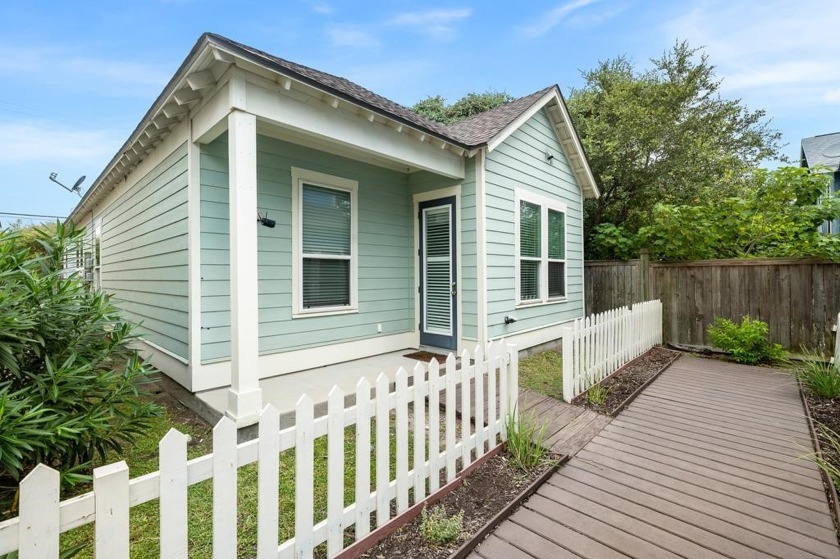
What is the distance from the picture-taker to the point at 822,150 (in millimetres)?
11984

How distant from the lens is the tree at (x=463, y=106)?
52.9ft

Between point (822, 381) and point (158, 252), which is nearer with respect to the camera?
point (822, 381)

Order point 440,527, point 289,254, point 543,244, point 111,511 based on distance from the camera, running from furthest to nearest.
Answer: point 543,244 → point 289,254 → point 440,527 → point 111,511

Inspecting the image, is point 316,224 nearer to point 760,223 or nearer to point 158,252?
point 158,252

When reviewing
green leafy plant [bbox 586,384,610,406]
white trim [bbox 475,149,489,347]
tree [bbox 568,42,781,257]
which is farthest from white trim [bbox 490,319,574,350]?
tree [bbox 568,42,781,257]

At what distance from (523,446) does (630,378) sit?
3075mm

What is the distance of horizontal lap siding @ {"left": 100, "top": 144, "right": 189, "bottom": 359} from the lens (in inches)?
173

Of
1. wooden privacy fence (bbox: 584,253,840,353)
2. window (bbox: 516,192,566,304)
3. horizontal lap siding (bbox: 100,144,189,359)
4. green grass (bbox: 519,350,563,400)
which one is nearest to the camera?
horizontal lap siding (bbox: 100,144,189,359)

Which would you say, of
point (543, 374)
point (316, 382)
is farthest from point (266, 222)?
point (543, 374)

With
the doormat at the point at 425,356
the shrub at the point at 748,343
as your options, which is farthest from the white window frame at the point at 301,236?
the shrub at the point at 748,343

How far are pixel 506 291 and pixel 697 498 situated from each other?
3.83 m

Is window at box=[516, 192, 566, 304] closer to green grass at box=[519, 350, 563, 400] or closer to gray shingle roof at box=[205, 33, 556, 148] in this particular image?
green grass at box=[519, 350, 563, 400]

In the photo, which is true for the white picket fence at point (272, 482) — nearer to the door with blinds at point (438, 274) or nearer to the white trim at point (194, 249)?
the white trim at point (194, 249)

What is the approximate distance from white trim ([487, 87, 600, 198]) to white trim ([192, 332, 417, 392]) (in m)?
3.34
